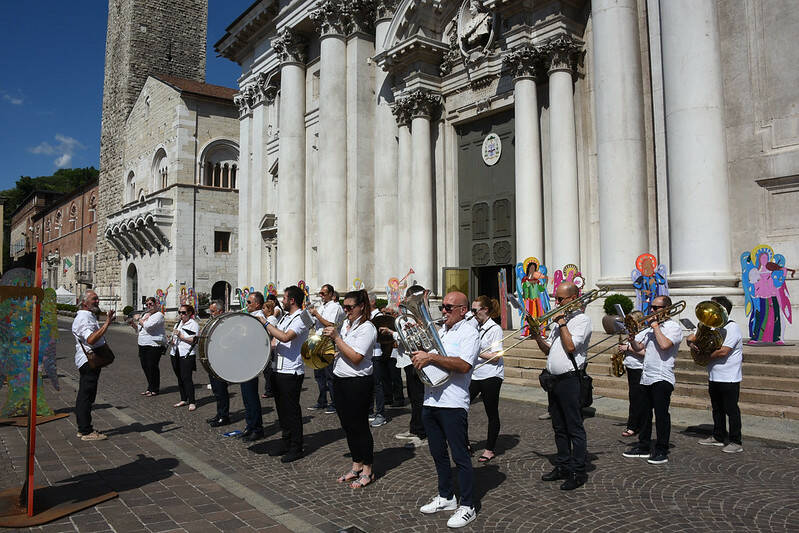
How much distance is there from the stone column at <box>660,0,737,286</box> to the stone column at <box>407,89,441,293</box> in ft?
30.0

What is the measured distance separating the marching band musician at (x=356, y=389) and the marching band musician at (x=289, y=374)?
111 centimetres

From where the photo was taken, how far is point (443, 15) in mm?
20609

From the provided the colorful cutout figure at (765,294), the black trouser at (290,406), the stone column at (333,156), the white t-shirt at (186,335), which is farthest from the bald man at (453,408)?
the stone column at (333,156)

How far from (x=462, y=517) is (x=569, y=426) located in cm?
157

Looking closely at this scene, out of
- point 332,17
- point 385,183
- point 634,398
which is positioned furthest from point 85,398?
point 332,17

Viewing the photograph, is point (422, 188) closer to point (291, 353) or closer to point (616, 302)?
point (616, 302)

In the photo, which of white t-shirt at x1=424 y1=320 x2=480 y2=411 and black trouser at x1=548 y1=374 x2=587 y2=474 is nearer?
white t-shirt at x1=424 y1=320 x2=480 y2=411

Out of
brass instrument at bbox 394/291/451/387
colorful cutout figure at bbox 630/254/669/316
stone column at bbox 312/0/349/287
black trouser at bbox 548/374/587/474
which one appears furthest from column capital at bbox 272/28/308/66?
black trouser at bbox 548/374/587/474

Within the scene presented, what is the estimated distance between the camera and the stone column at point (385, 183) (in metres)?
21.9

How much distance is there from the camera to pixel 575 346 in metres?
5.61

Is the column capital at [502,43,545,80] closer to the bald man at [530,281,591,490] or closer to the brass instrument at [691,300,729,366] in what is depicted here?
the brass instrument at [691,300,729,366]

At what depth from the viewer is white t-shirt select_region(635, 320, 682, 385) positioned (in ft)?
20.7

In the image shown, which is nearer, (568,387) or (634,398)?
(568,387)

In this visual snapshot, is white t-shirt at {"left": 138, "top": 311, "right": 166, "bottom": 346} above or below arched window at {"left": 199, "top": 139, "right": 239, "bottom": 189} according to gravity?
below
